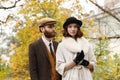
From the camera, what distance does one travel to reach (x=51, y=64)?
3857mm

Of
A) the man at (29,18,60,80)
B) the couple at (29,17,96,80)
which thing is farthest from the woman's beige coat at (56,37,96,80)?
the man at (29,18,60,80)

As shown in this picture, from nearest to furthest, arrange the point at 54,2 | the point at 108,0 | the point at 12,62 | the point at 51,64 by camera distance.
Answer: the point at 51,64 < the point at 54,2 < the point at 12,62 < the point at 108,0

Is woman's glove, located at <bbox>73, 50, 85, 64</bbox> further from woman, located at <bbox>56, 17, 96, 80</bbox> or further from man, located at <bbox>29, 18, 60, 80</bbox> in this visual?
man, located at <bbox>29, 18, 60, 80</bbox>

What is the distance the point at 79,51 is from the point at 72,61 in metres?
0.12

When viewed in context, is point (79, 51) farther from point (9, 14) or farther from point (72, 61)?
point (9, 14)

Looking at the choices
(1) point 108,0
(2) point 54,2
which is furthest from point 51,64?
(1) point 108,0

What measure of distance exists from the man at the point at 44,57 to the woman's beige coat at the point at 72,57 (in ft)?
0.98

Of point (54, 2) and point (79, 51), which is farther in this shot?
point (54, 2)

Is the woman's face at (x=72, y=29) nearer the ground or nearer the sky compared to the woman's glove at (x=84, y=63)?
nearer the sky

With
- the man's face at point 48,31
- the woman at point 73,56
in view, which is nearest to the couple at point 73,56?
the woman at point 73,56

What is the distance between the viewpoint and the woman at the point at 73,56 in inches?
137

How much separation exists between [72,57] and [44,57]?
50 centimetres

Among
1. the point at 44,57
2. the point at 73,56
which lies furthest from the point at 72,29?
the point at 44,57

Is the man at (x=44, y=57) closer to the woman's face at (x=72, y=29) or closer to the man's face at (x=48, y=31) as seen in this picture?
the man's face at (x=48, y=31)
